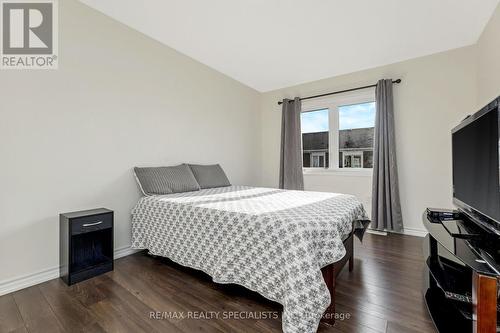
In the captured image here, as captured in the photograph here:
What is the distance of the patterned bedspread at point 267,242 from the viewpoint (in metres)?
1.34

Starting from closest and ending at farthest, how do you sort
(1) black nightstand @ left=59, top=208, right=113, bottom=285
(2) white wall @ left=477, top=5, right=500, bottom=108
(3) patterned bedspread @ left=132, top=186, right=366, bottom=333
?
(3) patterned bedspread @ left=132, top=186, right=366, bottom=333 → (1) black nightstand @ left=59, top=208, right=113, bottom=285 → (2) white wall @ left=477, top=5, right=500, bottom=108

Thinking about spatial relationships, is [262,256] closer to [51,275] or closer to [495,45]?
[51,275]

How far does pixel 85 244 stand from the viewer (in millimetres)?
2270

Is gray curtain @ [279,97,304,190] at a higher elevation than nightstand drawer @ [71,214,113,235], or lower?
higher

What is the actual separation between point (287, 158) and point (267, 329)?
305 cm

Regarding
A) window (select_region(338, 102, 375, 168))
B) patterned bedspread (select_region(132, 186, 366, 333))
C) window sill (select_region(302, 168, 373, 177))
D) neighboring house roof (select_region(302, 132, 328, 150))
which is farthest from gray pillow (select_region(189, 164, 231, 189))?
window (select_region(338, 102, 375, 168))

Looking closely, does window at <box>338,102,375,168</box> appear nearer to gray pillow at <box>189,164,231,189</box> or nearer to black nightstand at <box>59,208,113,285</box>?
gray pillow at <box>189,164,231,189</box>

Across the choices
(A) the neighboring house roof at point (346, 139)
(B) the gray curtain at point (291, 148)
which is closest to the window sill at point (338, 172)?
(B) the gray curtain at point (291, 148)

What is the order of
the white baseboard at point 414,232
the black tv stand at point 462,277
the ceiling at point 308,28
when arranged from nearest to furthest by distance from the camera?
the black tv stand at point 462,277 → the ceiling at point 308,28 → the white baseboard at point 414,232

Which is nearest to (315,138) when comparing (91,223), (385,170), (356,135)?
(356,135)

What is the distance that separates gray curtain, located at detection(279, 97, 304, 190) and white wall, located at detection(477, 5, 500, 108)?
226cm

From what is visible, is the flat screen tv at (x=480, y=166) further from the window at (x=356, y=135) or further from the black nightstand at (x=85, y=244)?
the black nightstand at (x=85, y=244)

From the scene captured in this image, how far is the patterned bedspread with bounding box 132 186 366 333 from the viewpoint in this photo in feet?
4.39

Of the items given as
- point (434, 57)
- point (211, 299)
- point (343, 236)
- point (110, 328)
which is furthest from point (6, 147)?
point (434, 57)
